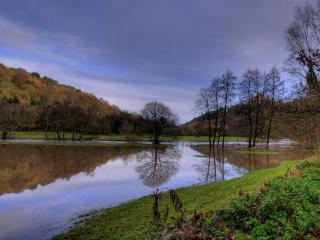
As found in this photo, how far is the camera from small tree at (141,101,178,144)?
73375 millimetres

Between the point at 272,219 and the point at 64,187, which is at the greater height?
the point at 272,219

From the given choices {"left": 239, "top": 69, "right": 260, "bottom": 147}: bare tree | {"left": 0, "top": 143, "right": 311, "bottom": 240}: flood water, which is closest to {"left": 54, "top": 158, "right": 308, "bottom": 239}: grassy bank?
{"left": 0, "top": 143, "right": 311, "bottom": 240}: flood water

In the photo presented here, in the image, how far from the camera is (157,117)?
241 ft

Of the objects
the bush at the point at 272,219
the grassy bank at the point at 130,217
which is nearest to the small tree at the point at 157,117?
the grassy bank at the point at 130,217

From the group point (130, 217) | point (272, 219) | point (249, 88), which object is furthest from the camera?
point (249, 88)

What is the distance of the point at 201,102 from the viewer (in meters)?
65.5

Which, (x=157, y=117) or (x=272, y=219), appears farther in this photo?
(x=157, y=117)

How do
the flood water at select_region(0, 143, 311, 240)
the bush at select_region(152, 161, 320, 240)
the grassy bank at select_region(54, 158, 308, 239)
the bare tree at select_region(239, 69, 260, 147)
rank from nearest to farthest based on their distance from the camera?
the bush at select_region(152, 161, 320, 240) < the grassy bank at select_region(54, 158, 308, 239) < the flood water at select_region(0, 143, 311, 240) < the bare tree at select_region(239, 69, 260, 147)

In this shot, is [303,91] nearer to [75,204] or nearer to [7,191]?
[75,204]

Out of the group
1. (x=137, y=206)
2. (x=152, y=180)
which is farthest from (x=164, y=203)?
(x=152, y=180)

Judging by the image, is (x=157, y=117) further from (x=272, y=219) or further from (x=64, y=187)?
(x=272, y=219)

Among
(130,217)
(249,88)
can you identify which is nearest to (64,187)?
(130,217)

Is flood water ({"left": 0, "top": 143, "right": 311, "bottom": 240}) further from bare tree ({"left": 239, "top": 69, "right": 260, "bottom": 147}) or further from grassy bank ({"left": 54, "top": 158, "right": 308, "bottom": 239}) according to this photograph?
bare tree ({"left": 239, "top": 69, "right": 260, "bottom": 147})

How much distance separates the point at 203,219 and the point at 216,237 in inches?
64.3
